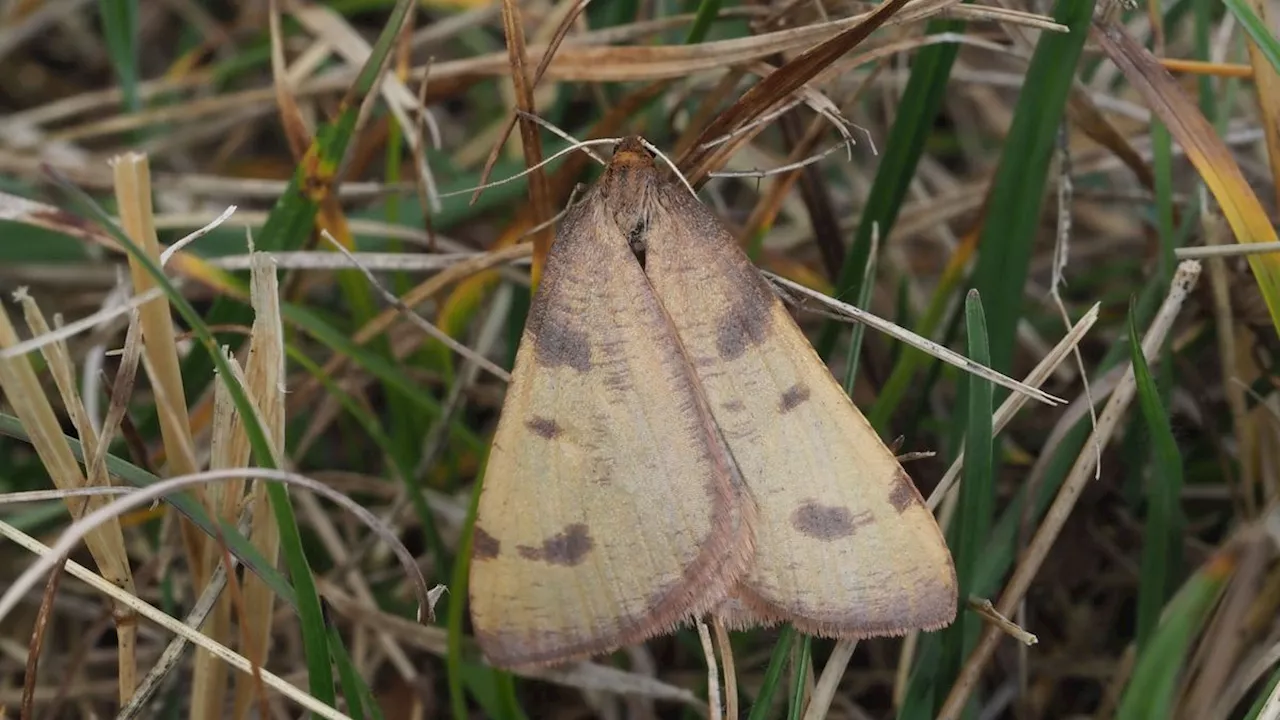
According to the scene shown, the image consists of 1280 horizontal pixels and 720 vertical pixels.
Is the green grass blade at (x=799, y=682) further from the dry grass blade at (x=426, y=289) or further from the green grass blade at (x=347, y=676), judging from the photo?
the dry grass blade at (x=426, y=289)

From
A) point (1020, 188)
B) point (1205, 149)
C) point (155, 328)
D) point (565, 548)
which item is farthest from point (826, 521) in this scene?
point (155, 328)

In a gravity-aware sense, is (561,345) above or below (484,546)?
above

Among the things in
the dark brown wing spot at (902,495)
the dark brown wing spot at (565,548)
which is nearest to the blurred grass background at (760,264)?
the dark brown wing spot at (902,495)

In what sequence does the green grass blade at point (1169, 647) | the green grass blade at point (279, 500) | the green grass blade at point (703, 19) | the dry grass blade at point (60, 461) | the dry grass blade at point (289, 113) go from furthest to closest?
the dry grass blade at point (289, 113)
the green grass blade at point (703, 19)
the dry grass blade at point (60, 461)
the green grass blade at point (279, 500)
the green grass blade at point (1169, 647)

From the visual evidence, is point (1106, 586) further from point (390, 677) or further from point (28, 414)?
point (28, 414)

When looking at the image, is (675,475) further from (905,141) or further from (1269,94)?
(1269,94)

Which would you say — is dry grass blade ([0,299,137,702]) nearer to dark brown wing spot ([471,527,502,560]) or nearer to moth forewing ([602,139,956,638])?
dark brown wing spot ([471,527,502,560])

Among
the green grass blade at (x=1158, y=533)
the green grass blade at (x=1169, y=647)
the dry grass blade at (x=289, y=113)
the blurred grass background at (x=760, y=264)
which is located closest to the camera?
the green grass blade at (x=1169, y=647)
